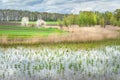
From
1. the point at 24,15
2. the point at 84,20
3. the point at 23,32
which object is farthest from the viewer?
the point at 24,15

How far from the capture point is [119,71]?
8.54 metres

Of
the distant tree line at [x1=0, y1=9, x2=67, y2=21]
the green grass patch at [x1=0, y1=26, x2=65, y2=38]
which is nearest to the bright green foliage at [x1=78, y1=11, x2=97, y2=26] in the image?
the distant tree line at [x1=0, y1=9, x2=67, y2=21]

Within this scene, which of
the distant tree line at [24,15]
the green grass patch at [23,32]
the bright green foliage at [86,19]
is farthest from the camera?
the bright green foliage at [86,19]

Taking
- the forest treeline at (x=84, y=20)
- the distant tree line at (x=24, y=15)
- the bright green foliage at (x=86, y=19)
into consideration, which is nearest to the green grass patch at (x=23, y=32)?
the distant tree line at (x=24, y=15)

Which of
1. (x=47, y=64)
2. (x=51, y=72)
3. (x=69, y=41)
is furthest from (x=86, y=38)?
(x=51, y=72)

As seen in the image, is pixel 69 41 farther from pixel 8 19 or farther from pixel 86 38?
pixel 8 19

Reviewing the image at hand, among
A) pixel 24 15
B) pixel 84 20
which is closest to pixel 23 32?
pixel 84 20

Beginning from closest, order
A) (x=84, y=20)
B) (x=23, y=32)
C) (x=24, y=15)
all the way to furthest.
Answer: (x=23, y=32)
(x=84, y=20)
(x=24, y=15)

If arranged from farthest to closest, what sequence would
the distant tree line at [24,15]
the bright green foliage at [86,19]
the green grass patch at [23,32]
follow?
the bright green foliage at [86,19] → the distant tree line at [24,15] → the green grass patch at [23,32]

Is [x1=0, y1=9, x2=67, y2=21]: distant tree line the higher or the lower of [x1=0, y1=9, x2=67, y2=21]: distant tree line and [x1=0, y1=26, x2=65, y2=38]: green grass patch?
the higher

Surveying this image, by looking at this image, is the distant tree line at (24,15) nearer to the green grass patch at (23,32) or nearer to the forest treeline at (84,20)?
the forest treeline at (84,20)

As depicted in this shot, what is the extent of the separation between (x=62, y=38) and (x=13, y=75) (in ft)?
42.8

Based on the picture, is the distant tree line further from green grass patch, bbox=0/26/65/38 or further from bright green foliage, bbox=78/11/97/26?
green grass patch, bbox=0/26/65/38

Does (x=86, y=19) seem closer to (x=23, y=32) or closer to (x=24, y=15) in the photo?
(x=24, y=15)
